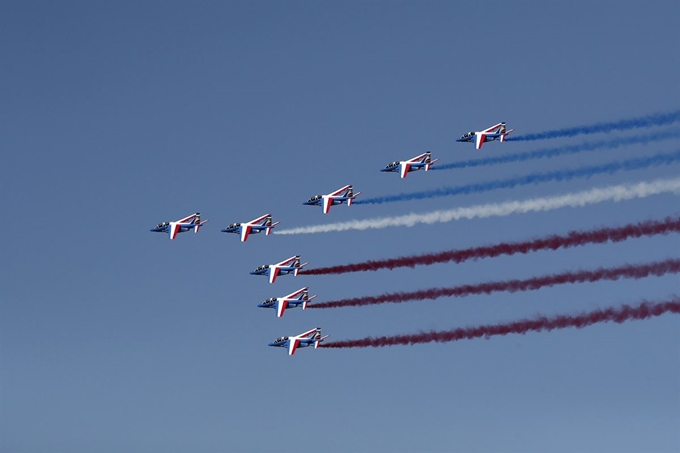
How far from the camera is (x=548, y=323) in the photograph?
94250 millimetres

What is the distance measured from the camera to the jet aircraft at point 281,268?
122 m

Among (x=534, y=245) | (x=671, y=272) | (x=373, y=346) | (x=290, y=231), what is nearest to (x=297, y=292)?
(x=290, y=231)

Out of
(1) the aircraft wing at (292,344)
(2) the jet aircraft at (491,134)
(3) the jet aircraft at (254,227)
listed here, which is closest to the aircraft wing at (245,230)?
(3) the jet aircraft at (254,227)

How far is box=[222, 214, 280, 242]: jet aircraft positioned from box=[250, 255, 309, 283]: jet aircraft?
114 inches

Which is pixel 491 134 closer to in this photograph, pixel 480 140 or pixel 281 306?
pixel 480 140

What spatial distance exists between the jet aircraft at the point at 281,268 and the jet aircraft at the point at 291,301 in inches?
69.1

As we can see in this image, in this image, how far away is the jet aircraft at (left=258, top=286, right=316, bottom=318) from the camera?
400 feet

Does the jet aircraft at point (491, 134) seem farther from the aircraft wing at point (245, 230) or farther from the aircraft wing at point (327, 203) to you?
the aircraft wing at point (245, 230)

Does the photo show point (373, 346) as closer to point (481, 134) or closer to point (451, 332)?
point (451, 332)

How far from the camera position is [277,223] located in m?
124

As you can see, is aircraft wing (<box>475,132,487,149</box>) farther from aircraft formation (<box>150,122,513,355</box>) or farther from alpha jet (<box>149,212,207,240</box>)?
alpha jet (<box>149,212,207,240</box>)

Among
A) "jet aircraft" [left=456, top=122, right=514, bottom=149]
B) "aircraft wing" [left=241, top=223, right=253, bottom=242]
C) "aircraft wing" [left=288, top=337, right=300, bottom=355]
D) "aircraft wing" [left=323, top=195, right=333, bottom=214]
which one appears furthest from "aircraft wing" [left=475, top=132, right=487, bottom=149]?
"aircraft wing" [left=288, top=337, right=300, bottom=355]

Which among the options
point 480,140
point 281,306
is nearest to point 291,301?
point 281,306

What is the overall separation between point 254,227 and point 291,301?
7380 millimetres
